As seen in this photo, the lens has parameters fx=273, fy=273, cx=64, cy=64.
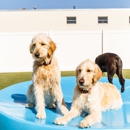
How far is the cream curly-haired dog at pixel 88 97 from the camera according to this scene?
3484 millimetres

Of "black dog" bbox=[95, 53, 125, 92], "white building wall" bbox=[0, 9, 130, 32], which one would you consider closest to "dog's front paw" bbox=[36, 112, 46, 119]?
"black dog" bbox=[95, 53, 125, 92]

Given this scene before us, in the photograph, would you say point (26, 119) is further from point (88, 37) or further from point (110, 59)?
point (88, 37)

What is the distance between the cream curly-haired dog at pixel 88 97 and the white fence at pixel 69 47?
29.5 feet

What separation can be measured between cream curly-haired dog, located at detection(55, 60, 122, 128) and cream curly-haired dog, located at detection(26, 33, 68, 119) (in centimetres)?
33

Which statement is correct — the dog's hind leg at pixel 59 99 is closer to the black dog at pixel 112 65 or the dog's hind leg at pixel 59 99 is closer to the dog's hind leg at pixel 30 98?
the dog's hind leg at pixel 30 98

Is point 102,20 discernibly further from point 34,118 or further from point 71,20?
point 34,118

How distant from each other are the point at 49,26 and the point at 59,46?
41.3ft

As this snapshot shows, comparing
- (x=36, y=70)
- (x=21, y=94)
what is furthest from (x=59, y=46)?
(x=36, y=70)

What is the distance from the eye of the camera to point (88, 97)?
3688 mm

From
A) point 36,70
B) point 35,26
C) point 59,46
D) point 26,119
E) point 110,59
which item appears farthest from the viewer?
point 35,26

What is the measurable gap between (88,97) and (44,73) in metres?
0.74

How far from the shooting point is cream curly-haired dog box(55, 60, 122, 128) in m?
3.48

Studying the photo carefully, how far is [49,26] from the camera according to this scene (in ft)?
82.7

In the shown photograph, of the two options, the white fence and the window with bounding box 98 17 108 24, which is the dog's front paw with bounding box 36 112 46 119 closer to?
the white fence
